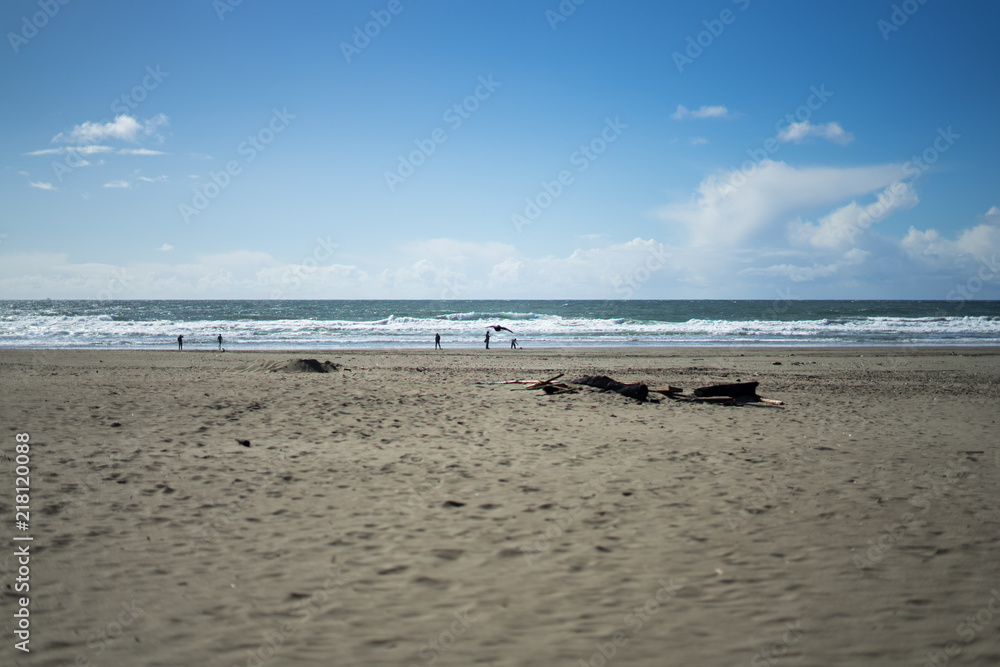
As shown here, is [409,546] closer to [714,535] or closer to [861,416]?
[714,535]

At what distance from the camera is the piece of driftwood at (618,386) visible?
13164 mm

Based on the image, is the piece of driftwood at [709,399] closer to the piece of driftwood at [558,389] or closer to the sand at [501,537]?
the sand at [501,537]

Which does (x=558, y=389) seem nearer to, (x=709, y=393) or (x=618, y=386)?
(x=618, y=386)

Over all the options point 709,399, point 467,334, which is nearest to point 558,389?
point 709,399

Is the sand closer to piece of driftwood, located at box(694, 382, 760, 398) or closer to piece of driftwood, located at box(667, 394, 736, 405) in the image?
piece of driftwood, located at box(667, 394, 736, 405)

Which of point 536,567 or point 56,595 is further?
point 536,567

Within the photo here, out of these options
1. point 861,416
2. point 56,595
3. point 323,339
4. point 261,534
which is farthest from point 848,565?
point 323,339

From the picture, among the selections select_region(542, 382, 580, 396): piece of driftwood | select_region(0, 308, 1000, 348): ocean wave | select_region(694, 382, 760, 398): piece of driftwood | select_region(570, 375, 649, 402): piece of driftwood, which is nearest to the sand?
select_region(694, 382, 760, 398): piece of driftwood

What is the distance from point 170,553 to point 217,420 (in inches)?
245

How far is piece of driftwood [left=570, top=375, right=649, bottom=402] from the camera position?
13.2 m

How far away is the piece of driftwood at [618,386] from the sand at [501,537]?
1.94 m

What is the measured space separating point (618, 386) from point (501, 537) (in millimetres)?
9435

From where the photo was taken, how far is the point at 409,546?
16.3 feet

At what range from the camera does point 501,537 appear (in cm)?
518
